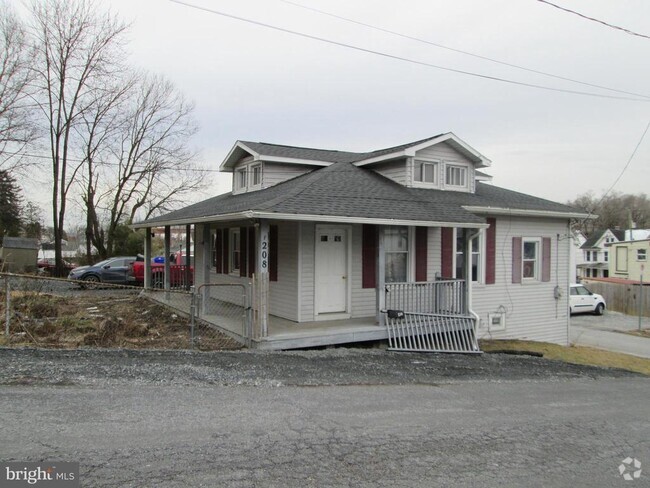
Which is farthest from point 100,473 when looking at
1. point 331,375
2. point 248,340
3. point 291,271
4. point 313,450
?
point 291,271

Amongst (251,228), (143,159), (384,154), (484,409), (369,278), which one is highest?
(143,159)

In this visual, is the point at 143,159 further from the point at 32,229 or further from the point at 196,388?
the point at 196,388

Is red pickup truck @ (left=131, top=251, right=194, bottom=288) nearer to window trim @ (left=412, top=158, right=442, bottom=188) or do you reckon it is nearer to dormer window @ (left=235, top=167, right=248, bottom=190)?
dormer window @ (left=235, top=167, right=248, bottom=190)

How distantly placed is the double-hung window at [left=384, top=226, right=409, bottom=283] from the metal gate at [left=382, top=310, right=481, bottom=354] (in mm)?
1412

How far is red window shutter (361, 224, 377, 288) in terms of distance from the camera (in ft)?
37.6

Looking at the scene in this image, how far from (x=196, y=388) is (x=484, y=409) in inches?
140

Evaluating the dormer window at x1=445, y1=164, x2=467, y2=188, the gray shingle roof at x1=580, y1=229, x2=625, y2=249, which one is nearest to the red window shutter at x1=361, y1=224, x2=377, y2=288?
the dormer window at x1=445, y1=164, x2=467, y2=188

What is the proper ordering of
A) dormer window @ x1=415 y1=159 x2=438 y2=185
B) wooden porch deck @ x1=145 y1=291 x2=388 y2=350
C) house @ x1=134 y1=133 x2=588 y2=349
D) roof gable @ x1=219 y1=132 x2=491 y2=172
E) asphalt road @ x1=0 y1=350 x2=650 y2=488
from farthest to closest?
dormer window @ x1=415 y1=159 x2=438 y2=185
roof gable @ x1=219 y1=132 x2=491 y2=172
house @ x1=134 y1=133 x2=588 y2=349
wooden porch deck @ x1=145 y1=291 x2=388 y2=350
asphalt road @ x1=0 y1=350 x2=650 y2=488

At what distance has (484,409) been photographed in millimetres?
5840

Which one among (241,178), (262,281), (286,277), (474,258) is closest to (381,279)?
(286,277)

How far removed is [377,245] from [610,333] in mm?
16461

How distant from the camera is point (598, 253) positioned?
5850cm

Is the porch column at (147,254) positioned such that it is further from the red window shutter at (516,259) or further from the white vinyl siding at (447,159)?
the red window shutter at (516,259)

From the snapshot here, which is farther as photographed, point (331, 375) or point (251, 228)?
point (251, 228)
